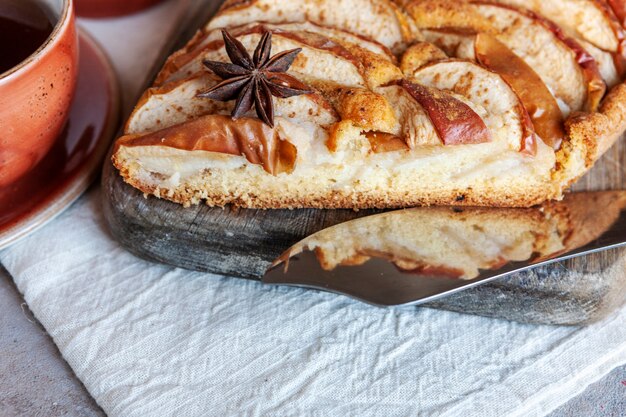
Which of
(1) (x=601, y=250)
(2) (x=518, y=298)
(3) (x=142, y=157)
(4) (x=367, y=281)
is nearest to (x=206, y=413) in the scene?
(4) (x=367, y=281)

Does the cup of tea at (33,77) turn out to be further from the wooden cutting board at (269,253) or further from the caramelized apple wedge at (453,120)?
the caramelized apple wedge at (453,120)

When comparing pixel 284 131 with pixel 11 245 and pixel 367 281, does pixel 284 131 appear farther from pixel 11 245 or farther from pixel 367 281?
pixel 11 245

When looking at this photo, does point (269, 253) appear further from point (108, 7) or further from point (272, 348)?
point (108, 7)

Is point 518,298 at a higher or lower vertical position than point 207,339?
higher

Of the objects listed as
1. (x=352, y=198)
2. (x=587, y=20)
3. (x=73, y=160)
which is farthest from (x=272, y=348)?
(x=587, y=20)

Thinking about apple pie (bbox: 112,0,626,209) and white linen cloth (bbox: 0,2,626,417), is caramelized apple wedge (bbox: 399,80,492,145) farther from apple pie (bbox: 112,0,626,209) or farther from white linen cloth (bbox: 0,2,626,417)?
white linen cloth (bbox: 0,2,626,417)

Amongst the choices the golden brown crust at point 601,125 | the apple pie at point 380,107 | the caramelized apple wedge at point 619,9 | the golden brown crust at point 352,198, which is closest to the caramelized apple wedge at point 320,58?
the apple pie at point 380,107
